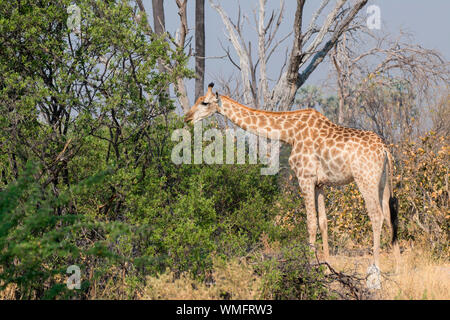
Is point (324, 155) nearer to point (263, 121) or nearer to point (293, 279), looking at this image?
point (263, 121)

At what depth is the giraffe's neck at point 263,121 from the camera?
881 cm

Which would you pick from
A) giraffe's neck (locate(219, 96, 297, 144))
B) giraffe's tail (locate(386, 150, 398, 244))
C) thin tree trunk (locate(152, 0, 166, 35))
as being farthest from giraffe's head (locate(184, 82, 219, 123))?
thin tree trunk (locate(152, 0, 166, 35))

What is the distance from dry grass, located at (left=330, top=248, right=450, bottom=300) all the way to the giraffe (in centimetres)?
40

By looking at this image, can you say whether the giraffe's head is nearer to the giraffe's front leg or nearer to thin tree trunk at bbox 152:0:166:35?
the giraffe's front leg

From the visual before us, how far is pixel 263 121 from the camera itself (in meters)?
8.95

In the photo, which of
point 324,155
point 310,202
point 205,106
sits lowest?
point 310,202

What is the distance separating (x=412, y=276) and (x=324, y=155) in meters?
2.11

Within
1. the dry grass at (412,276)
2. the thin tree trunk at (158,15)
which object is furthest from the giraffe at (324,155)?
the thin tree trunk at (158,15)

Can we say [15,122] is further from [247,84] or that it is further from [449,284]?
[247,84]

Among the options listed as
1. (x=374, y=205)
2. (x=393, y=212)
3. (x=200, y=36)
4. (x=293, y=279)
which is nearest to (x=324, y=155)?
(x=374, y=205)
